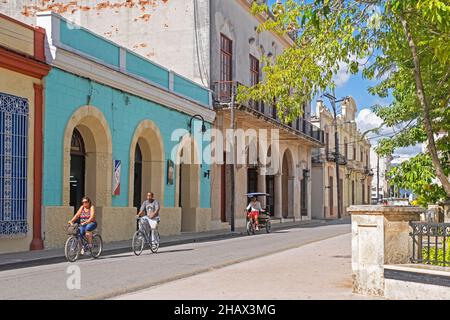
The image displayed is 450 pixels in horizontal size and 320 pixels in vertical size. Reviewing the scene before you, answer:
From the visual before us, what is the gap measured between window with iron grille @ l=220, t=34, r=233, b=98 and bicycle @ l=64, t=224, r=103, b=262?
1565 centimetres

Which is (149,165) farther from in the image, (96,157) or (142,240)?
(142,240)

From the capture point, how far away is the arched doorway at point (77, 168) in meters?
20.0

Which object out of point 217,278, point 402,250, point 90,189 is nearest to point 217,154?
point 90,189

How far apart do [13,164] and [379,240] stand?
35.1ft

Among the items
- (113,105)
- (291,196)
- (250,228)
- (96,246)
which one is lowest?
(250,228)

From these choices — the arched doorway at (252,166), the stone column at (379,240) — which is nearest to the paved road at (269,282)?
the stone column at (379,240)

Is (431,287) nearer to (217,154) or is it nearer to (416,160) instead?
(416,160)

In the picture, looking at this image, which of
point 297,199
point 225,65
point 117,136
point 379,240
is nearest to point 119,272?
point 379,240

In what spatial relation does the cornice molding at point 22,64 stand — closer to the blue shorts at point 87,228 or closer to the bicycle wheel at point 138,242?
the blue shorts at point 87,228

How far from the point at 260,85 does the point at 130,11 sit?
18407mm

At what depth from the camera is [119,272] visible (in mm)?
12234

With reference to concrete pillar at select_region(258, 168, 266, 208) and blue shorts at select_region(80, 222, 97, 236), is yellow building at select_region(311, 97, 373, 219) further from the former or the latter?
blue shorts at select_region(80, 222, 97, 236)

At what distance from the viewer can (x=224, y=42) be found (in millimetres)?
31219

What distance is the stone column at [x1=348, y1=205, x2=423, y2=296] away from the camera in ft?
27.3
